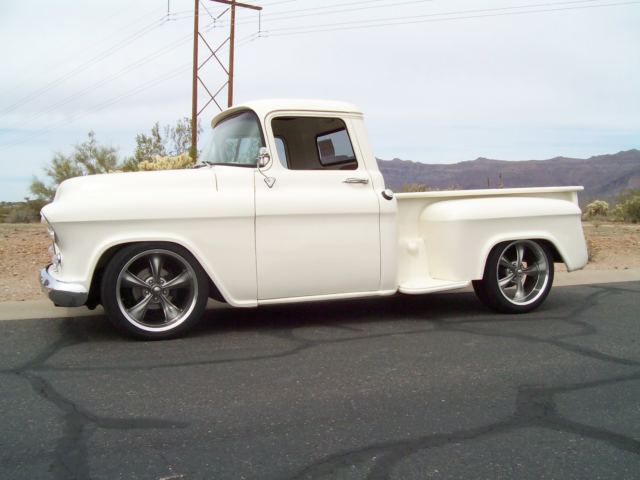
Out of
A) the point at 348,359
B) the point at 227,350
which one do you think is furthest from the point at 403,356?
the point at 227,350

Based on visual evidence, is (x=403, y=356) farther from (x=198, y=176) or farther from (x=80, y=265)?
(x=80, y=265)

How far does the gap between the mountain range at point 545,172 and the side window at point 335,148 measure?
7072cm

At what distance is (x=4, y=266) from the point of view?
377 inches

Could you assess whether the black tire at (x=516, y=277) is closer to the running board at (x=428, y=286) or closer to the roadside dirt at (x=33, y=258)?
the running board at (x=428, y=286)

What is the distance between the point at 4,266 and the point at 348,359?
22.0 feet

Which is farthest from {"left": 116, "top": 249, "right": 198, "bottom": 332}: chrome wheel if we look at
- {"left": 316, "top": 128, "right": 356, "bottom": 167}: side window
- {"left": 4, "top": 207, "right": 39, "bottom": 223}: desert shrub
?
{"left": 4, "top": 207, "right": 39, "bottom": 223}: desert shrub

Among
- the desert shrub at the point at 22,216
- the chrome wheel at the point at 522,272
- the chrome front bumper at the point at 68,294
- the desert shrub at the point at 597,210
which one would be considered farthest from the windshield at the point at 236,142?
the desert shrub at the point at 597,210

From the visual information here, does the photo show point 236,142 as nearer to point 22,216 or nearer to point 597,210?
point 22,216

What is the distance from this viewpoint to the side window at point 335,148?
20.5 ft


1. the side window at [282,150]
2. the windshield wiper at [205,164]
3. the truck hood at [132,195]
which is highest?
the side window at [282,150]

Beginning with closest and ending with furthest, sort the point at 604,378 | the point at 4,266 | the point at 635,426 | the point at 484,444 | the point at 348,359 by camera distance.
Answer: the point at 484,444 → the point at 635,426 → the point at 604,378 → the point at 348,359 → the point at 4,266

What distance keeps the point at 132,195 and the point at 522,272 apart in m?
3.90

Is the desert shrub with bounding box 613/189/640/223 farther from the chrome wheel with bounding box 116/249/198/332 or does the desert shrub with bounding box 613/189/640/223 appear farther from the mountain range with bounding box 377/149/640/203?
the mountain range with bounding box 377/149/640/203

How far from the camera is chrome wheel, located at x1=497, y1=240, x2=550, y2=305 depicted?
6.66 m
